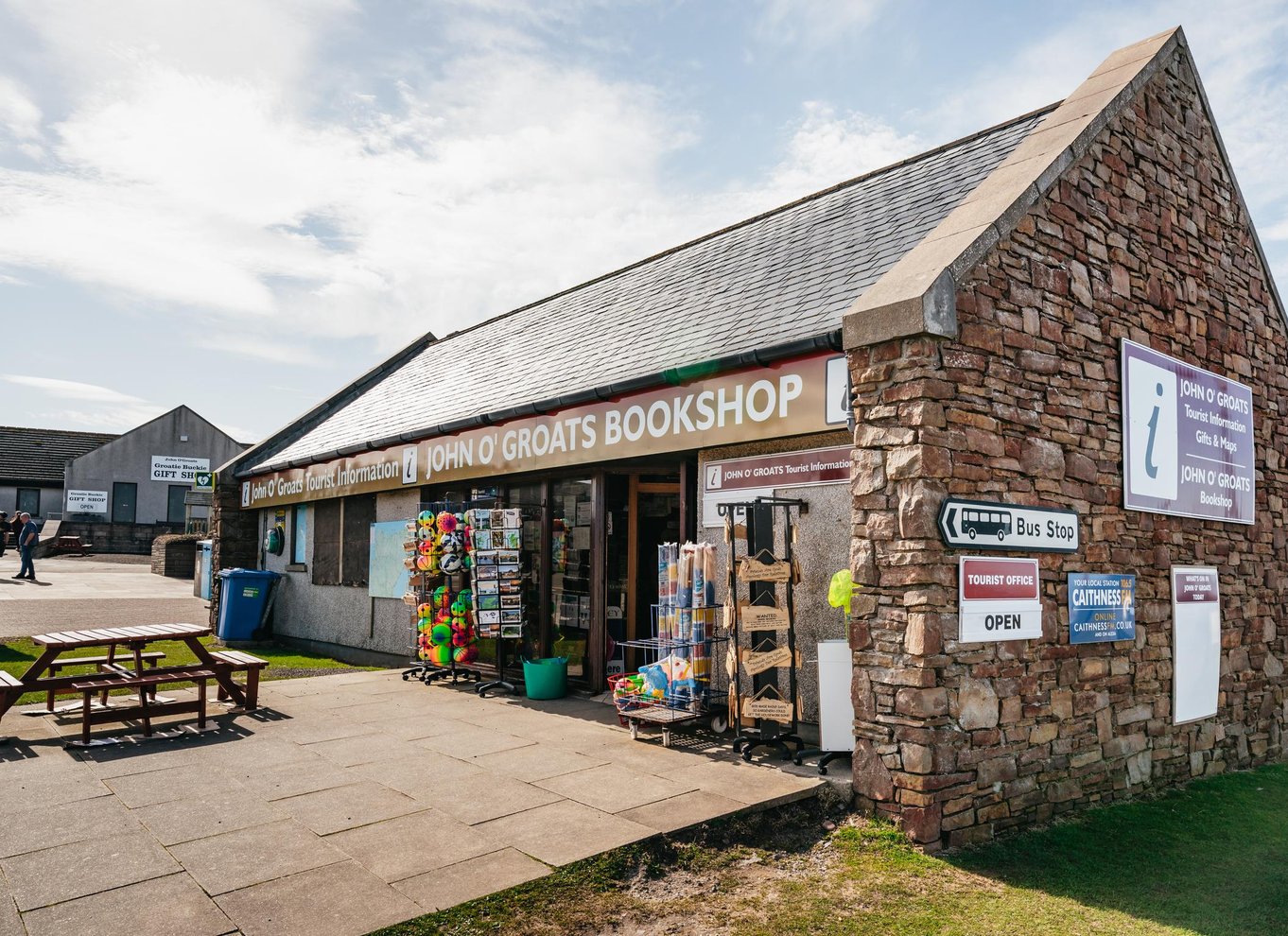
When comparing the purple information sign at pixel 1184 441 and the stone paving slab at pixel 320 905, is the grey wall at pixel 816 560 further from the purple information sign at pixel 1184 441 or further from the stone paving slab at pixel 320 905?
the stone paving slab at pixel 320 905

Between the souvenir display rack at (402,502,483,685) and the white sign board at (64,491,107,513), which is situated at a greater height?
the white sign board at (64,491,107,513)

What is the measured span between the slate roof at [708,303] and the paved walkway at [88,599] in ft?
13.9

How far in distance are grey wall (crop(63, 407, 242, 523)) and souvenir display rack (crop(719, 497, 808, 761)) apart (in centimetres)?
3680

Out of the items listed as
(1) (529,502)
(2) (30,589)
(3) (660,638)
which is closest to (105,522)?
(2) (30,589)

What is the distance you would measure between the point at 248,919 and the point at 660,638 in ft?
13.8

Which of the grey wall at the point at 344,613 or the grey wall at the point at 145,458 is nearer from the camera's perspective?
the grey wall at the point at 344,613

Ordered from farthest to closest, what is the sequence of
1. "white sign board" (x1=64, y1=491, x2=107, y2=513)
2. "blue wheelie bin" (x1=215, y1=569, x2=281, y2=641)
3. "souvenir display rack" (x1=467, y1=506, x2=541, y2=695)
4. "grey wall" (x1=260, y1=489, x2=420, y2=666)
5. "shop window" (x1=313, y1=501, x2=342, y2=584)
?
A: "white sign board" (x1=64, y1=491, x2=107, y2=513), "blue wheelie bin" (x1=215, y1=569, x2=281, y2=641), "shop window" (x1=313, y1=501, x2=342, y2=584), "grey wall" (x1=260, y1=489, x2=420, y2=666), "souvenir display rack" (x1=467, y1=506, x2=541, y2=695)

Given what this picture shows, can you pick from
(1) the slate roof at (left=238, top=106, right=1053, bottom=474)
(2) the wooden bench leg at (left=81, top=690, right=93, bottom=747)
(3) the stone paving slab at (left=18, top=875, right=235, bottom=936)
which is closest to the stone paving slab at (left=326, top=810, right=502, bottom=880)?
(3) the stone paving slab at (left=18, top=875, right=235, bottom=936)

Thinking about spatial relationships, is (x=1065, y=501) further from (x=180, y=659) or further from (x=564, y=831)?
(x=180, y=659)

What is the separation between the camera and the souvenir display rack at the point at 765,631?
652 cm

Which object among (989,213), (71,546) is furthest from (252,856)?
(71,546)

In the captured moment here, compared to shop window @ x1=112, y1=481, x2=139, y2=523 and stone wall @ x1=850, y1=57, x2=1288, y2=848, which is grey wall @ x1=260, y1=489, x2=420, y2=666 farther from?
shop window @ x1=112, y1=481, x2=139, y2=523

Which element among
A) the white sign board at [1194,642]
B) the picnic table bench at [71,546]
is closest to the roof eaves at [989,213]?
the white sign board at [1194,642]

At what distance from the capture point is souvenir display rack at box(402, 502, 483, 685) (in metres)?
9.95
